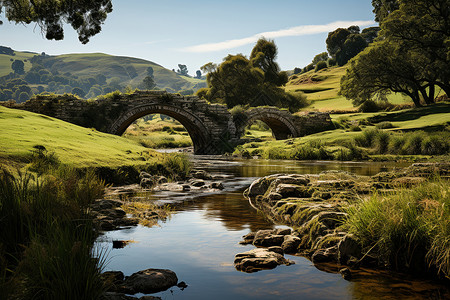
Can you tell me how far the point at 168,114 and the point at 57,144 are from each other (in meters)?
27.3

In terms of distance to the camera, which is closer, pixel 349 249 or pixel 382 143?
pixel 349 249

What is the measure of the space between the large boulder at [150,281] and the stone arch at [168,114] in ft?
107

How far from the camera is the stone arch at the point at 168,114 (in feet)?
124

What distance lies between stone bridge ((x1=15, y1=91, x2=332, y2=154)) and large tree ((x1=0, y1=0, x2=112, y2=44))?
14974mm

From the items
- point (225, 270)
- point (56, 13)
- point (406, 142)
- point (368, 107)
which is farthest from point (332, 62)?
point (225, 270)

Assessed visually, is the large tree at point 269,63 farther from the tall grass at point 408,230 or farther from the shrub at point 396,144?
the tall grass at point 408,230

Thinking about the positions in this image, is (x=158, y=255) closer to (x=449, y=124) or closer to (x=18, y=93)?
(x=449, y=124)

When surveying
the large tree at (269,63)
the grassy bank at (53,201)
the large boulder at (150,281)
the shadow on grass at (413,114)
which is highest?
the large tree at (269,63)

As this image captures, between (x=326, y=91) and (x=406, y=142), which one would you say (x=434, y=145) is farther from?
(x=326, y=91)

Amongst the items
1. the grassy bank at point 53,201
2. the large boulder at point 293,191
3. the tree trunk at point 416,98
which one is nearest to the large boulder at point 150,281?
the grassy bank at point 53,201

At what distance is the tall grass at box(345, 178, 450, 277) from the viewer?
234 inches

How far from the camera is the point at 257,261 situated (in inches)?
256

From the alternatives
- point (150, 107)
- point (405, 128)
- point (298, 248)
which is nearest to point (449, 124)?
point (405, 128)

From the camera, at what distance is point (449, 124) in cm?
→ 3316
